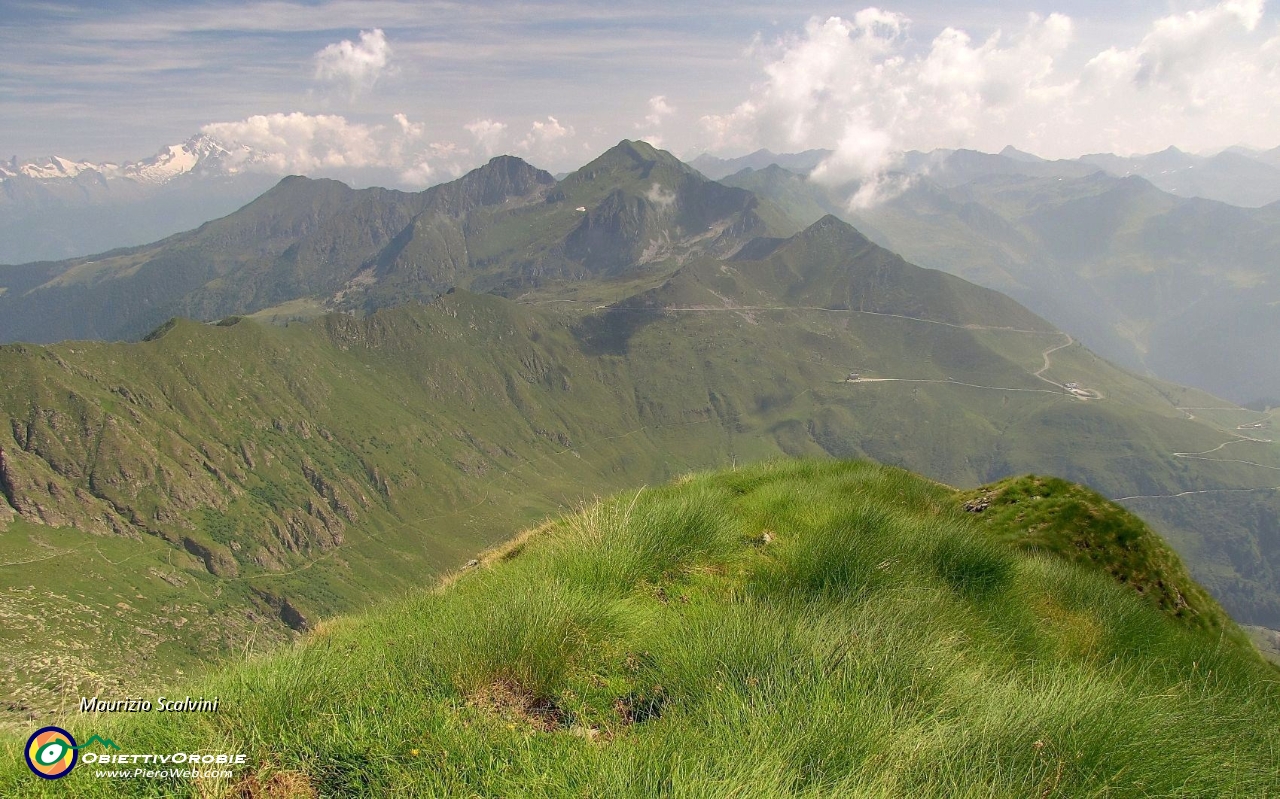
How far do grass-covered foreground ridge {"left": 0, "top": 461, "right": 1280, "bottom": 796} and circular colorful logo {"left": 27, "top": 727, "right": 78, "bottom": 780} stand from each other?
57mm

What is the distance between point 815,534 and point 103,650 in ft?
621

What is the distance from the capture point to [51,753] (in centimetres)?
294

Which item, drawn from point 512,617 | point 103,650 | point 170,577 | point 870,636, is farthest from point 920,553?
point 170,577

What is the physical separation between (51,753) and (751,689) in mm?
3661

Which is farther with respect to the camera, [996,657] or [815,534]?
[815,534]

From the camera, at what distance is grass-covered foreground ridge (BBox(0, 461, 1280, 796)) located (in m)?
2.82

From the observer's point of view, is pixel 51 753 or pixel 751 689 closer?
pixel 51 753

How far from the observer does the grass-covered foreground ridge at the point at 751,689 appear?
2.82 meters

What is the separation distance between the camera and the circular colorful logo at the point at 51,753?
111 inches

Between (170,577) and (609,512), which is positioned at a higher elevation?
(609,512)

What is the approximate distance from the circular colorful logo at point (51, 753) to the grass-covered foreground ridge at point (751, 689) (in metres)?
0.06

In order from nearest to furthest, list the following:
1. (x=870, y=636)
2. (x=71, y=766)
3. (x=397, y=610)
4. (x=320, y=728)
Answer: (x=71, y=766)
(x=320, y=728)
(x=870, y=636)
(x=397, y=610)

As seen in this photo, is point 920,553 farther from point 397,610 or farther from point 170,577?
point 170,577

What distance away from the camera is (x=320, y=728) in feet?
10.2
